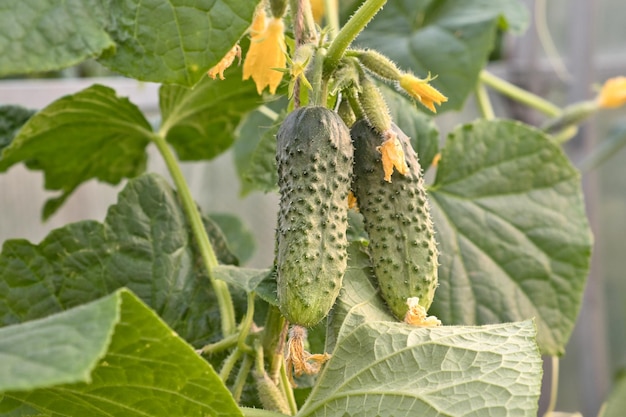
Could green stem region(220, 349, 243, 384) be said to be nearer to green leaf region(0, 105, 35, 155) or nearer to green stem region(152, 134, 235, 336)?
green stem region(152, 134, 235, 336)

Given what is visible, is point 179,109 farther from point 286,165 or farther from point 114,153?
point 286,165

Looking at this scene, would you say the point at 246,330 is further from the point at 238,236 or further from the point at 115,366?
the point at 238,236

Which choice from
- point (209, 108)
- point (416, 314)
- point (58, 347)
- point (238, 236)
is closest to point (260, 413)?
point (416, 314)

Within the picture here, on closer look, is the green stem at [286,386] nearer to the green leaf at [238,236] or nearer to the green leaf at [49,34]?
the green leaf at [49,34]

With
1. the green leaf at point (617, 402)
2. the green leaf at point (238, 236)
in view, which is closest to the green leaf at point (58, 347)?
the green leaf at point (238, 236)

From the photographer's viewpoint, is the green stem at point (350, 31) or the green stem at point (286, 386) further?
the green stem at point (286, 386)

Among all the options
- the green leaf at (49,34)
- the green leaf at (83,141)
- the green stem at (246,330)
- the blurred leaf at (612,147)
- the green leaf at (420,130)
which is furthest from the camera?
the blurred leaf at (612,147)

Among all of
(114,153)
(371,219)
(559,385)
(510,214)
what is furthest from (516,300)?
(559,385)
